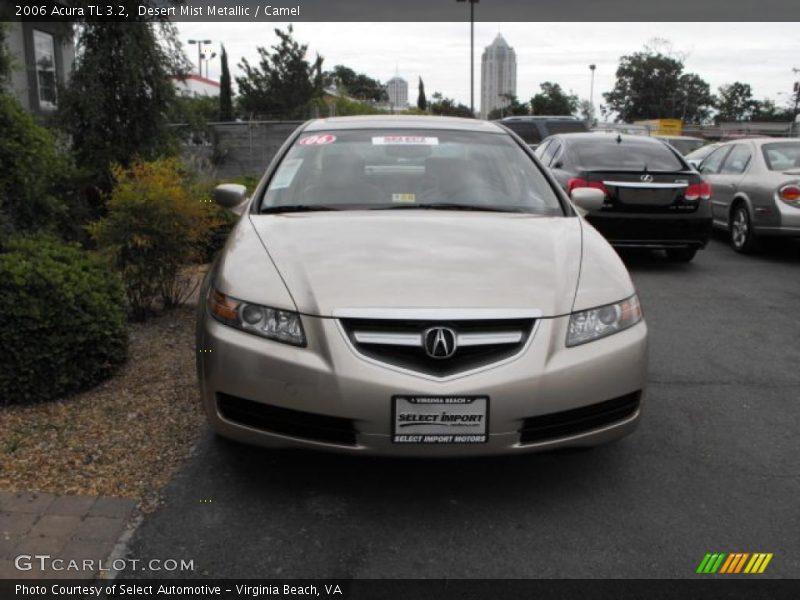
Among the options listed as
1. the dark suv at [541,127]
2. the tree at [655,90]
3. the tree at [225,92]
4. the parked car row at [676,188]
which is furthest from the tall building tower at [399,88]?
the parked car row at [676,188]

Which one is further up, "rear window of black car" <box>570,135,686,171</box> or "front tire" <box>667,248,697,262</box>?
"rear window of black car" <box>570,135,686,171</box>

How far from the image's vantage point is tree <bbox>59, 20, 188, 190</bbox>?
923cm

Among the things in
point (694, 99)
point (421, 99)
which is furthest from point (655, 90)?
point (421, 99)

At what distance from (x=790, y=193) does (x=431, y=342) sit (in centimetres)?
775

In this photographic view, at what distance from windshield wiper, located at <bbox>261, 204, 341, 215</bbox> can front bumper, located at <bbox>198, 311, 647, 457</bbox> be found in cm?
105

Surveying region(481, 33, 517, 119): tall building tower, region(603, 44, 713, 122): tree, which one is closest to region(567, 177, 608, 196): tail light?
region(603, 44, 713, 122): tree

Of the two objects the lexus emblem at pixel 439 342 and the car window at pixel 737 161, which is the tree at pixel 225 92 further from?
the lexus emblem at pixel 439 342

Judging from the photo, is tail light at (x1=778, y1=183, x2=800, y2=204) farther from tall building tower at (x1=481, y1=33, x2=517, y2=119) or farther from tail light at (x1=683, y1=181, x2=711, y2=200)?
tall building tower at (x1=481, y1=33, x2=517, y2=119)

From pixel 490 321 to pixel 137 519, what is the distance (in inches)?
60.9

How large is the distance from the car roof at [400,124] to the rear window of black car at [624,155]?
3926 millimetres

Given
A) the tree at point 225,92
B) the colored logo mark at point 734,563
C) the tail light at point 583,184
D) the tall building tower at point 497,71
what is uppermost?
the tall building tower at point 497,71

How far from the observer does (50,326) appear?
404 cm

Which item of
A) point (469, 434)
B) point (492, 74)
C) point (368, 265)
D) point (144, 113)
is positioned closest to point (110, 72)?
point (144, 113)

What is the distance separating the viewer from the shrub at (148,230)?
221 inches
